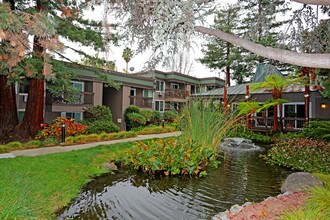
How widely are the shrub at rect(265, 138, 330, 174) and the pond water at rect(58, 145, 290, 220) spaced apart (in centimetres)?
75

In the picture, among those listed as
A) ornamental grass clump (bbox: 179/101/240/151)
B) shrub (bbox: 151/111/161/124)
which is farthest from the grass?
shrub (bbox: 151/111/161/124)

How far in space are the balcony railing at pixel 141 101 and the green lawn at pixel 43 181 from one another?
38.0ft

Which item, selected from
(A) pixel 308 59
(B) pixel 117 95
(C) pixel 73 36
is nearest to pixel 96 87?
(B) pixel 117 95

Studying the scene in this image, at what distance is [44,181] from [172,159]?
2834mm

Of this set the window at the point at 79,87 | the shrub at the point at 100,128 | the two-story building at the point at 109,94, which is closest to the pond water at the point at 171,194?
the two-story building at the point at 109,94

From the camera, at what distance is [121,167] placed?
674 cm

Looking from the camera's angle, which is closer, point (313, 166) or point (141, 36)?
point (141, 36)

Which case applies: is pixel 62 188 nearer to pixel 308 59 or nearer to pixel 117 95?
pixel 308 59

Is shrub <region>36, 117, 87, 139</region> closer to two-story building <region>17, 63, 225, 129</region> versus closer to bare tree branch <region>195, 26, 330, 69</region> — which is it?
two-story building <region>17, 63, 225, 129</region>

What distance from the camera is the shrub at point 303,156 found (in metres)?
6.72

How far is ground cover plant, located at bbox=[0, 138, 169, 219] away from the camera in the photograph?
10.9 ft

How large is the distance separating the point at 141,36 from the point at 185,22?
1.24 m

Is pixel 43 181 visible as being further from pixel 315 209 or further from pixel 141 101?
pixel 141 101

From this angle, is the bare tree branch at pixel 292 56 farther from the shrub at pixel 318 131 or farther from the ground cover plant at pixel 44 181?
the shrub at pixel 318 131
